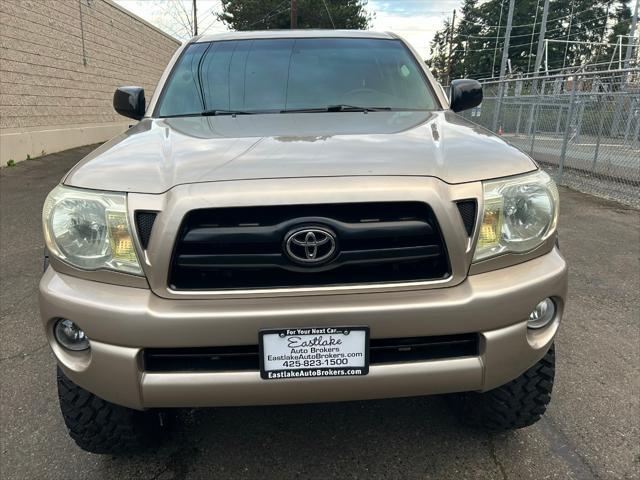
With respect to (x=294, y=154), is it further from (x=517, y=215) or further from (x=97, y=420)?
(x=97, y=420)

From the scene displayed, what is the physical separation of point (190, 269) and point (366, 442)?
1.13 m

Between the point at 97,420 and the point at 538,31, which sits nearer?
the point at 97,420

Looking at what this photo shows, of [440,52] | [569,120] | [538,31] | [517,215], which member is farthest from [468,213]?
[440,52]

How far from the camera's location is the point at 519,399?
6.45ft

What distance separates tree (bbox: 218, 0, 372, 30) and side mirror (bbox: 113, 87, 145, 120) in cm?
3012

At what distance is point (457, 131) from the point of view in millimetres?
2158

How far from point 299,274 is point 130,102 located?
193cm

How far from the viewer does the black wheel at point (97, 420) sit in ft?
6.12

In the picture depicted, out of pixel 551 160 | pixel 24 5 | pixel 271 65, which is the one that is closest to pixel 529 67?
pixel 551 160

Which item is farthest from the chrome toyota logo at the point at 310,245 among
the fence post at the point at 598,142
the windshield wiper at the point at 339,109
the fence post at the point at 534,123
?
the fence post at the point at 534,123

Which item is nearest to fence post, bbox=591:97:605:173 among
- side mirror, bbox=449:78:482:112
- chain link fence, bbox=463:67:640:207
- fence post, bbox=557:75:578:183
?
chain link fence, bbox=463:67:640:207

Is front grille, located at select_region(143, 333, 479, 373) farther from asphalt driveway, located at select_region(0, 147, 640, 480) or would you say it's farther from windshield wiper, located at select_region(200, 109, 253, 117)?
windshield wiper, located at select_region(200, 109, 253, 117)

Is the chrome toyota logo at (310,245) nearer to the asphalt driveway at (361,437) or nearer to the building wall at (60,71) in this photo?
the asphalt driveway at (361,437)

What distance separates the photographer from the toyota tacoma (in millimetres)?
1570
